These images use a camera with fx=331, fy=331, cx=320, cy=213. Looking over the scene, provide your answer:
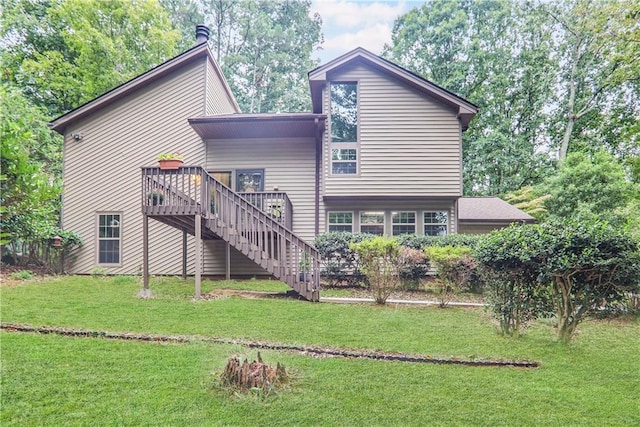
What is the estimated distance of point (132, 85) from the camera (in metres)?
10.8

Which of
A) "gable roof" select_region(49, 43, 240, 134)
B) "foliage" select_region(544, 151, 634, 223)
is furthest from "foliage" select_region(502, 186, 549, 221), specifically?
"gable roof" select_region(49, 43, 240, 134)

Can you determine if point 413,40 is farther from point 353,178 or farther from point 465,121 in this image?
point 353,178

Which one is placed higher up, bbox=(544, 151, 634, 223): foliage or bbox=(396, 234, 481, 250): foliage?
bbox=(544, 151, 634, 223): foliage

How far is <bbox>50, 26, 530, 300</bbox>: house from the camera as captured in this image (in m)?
10.2

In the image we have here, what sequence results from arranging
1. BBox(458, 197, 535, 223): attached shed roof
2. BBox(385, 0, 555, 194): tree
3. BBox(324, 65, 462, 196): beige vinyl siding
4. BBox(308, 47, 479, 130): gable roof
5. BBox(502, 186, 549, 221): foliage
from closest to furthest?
BBox(308, 47, 479, 130): gable roof, BBox(324, 65, 462, 196): beige vinyl siding, BBox(458, 197, 535, 223): attached shed roof, BBox(502, 186, 549, 221): foliage, BBox(385, 0, 555, 194): tree

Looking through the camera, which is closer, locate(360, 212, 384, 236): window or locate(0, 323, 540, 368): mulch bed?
locate(0, 323, 540, 368): mulch bed

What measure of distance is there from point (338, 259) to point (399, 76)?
19.4 ft

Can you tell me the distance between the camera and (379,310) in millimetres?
6516

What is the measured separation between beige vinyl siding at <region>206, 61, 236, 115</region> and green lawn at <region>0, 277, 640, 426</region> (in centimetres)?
774

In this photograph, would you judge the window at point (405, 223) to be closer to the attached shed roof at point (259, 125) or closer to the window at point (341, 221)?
the window at point (341, 221)

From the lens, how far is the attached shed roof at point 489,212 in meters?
12.3

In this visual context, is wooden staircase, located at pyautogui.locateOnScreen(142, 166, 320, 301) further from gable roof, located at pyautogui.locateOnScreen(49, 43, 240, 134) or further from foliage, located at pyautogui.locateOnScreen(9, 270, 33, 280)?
gable roof, located at pyautogui.locateOnScreen(49, 43, 240, 134)

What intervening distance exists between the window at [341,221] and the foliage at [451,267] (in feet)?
12.3

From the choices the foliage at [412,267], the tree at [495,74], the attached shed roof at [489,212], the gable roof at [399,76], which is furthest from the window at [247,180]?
Result: the tree at [495,74]
